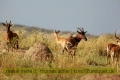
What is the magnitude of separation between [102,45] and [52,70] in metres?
8.59

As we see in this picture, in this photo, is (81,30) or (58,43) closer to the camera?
(58,43)

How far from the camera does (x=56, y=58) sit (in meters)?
9.84

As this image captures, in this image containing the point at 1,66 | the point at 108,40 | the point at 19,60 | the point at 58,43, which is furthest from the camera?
the point at 108,40

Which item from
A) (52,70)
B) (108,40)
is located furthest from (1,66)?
(108,40)

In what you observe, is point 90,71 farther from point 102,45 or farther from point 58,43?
point 102,45

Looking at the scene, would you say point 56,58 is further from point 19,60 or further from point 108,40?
point 108,40

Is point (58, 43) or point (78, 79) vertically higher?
point (58, 43)

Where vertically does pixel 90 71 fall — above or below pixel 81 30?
below

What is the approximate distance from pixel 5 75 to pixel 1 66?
682mm

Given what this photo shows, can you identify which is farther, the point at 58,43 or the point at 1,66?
the point at 58,43

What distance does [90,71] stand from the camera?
8.99 meters

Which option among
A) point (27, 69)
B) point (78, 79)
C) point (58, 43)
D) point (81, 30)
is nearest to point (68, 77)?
point (78, 79)

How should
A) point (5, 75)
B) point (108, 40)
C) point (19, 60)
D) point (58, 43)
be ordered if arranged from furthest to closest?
1. point (108, 40)
2. point (58, 43)
3. point (19, 60)
4. point (5, 75)

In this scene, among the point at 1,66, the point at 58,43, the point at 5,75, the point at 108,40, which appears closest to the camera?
the point at 5,75
